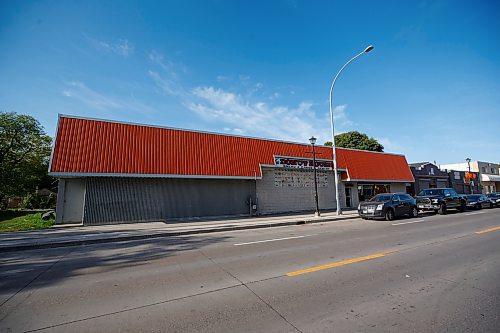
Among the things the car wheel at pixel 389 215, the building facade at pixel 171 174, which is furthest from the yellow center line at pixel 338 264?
the building facade at pixel 171 174

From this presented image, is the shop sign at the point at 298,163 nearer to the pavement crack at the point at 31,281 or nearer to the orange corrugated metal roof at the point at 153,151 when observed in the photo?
the orange corrugated metal roof at the point at 153,151

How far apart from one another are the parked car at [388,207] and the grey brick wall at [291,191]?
251 inches

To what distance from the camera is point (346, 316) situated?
3.54 metres

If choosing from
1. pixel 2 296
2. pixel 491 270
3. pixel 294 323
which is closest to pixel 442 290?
pixel 491 270

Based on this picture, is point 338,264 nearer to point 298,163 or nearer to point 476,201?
point 298,163

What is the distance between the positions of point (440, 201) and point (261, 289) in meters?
19.9

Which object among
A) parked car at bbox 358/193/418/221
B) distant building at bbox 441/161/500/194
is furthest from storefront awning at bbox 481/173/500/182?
parked car at bbox 358/193/418/221

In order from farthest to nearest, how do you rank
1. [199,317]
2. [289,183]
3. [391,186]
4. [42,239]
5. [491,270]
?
[391,186], [289,183], [42,239], [491,270], [199,317]

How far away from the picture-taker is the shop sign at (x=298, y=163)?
68.6 ft

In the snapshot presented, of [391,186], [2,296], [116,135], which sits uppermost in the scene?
[116,135]

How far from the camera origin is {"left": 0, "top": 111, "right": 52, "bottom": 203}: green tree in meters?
31.8

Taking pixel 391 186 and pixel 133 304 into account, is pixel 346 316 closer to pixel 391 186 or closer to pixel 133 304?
pixel 133 304

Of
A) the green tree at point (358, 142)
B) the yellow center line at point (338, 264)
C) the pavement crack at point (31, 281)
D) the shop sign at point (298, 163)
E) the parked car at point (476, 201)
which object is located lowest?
the pavement crack at point (31, 281)

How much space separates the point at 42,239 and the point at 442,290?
13.7 metres
